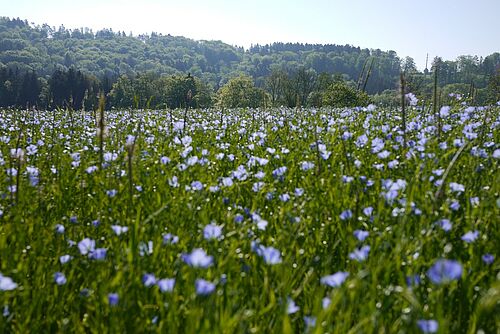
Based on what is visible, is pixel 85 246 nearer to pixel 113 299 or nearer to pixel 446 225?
pixel 113 299

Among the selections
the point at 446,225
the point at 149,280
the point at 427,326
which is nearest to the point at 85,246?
the point at 149,280

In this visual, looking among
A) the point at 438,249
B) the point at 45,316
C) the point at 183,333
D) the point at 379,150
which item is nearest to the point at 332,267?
the point at 438,249

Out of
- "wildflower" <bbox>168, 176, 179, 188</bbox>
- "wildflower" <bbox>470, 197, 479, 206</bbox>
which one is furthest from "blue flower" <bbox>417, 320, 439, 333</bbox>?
"wildflower" <bbox>168, 176, 179, 188</bbox>

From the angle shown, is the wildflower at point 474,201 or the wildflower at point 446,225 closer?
the wildflower at point 446,225

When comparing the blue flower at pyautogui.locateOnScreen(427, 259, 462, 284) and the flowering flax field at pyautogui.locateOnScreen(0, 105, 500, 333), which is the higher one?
the blue flower at pyautogui.locateOnScreen(427, 259, 462, 284)

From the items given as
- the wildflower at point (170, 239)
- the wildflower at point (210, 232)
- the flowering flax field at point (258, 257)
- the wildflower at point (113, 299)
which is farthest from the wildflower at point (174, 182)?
the wildflower at point (113, 299)

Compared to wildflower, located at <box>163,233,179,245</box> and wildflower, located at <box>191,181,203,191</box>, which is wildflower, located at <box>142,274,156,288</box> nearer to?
wildflower, located at <box>163,233,179,245</box>

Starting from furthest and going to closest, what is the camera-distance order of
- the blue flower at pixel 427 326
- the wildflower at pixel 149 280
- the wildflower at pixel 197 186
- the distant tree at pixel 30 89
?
the distant tree at pixel 30 89 → the wildflower at pixel 197 186 → the wildflower at pixel 149 280 → the blue flower at pixel 427 326

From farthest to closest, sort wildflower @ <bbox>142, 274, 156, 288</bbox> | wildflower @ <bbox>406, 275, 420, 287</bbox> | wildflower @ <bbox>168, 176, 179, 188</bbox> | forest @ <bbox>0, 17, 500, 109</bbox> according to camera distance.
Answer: forest @ <bbox>0, 17, 500, 109</bbox>, wildflower @ <bbox>168, 176, 179, 188</bbox>, wildflower @ <bbox>142, 274, 156, 288</bbox>, wildflower @ <bbox>406, 275, 420, 287</bbox>

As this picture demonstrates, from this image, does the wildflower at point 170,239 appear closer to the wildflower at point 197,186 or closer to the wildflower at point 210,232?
the wildflower at point 210,232

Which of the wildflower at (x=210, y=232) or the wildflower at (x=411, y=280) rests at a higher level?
the wildflower at (x=210, y=232)

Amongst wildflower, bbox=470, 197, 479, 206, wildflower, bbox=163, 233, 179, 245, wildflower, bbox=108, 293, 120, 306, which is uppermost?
wildflower, bbox=470, 197, 479, 206

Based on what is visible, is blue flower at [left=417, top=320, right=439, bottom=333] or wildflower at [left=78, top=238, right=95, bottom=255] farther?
wildflower at [left=78, top=238, right=95, bottom=255]

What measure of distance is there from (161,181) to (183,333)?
160cm
